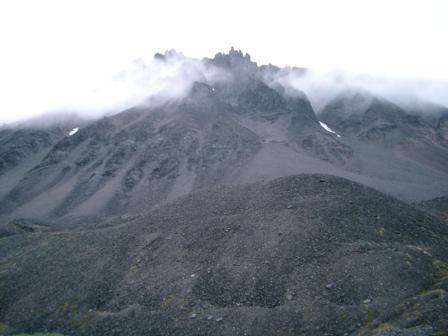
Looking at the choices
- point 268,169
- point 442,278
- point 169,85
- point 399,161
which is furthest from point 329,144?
point 442,278

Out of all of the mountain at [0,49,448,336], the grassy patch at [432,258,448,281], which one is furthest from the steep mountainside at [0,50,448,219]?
the grassy patch at [432,258,448,281]

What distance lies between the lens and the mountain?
116ft

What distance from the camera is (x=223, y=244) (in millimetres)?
48531

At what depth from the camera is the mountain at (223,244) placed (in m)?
35.3

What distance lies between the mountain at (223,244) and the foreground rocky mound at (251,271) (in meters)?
0.16

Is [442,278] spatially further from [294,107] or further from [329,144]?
[294,107]

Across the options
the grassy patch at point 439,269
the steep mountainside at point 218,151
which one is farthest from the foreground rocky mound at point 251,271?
the steep mountainside at point 218,151

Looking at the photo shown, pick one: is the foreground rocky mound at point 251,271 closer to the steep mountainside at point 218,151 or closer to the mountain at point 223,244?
the mountain at point 223,244

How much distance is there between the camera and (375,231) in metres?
46.2

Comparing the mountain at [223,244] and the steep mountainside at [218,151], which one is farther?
the steep mountainside at [218,151]

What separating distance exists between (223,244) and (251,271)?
7.49m

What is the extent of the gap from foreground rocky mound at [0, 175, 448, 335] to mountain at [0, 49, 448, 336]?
16 centimetres

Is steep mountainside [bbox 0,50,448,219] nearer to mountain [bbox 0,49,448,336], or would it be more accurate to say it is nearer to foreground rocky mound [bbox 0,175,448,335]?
mountain [bbox 0,49,448,336]

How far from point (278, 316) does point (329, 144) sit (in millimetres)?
102865
